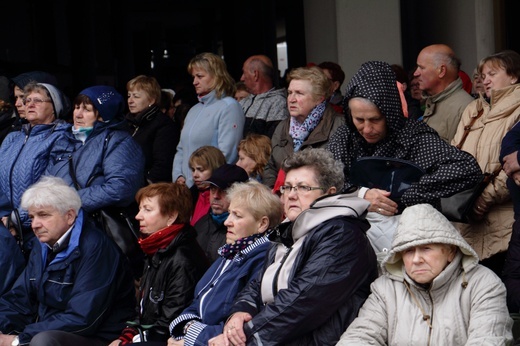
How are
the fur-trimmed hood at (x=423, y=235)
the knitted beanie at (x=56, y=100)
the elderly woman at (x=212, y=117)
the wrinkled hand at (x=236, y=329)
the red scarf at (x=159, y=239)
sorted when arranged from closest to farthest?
the fur-trimmed hood at (x=423, y=235) < the wrinkled hand at (x=236, y=329) < the red scarf at (x=159, y=239) < the knitted beanie at (x=56, y=100) < the elderly woman at (x=212, y=117)

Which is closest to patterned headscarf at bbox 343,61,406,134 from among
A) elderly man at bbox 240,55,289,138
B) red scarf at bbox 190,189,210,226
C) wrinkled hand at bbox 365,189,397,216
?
wrinkled hand at bbox 365,189,397,216

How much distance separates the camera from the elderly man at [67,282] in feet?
21.5

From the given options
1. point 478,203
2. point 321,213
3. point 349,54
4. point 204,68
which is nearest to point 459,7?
point 349,54

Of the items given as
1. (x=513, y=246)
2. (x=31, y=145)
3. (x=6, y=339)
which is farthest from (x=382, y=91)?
(x=31, y=145)

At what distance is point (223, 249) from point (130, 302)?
40.9 inches

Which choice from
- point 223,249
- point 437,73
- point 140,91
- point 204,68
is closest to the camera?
point 223,249

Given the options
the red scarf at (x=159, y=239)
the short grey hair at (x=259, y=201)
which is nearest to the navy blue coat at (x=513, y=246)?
the short grey hair at (x=259, y=201)

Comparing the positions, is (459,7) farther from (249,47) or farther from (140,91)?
(249,47)

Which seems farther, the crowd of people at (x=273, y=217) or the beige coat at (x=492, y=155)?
the beige coat at (x=492, y=155)

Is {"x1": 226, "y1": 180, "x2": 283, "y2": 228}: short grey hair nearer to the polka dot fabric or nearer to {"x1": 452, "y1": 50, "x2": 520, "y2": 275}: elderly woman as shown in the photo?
the polka dot fabric

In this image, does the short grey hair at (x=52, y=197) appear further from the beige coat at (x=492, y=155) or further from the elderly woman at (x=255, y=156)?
the beige coat at (x=492, y=155)

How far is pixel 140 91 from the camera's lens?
29.9 feet

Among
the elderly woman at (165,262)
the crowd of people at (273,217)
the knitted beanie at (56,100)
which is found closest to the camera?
the crowd of people at (273,217)

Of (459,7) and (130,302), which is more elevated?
(459,7)
